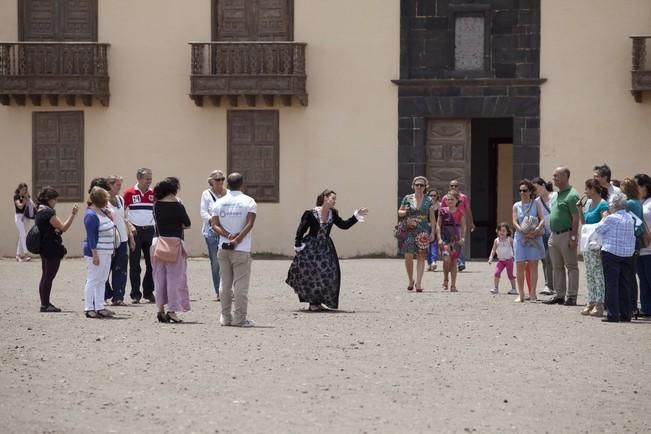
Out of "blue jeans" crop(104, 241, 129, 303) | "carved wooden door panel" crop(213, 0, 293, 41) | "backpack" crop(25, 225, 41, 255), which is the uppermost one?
"carved wooden door panel" crop(213, 0, 293, 41)

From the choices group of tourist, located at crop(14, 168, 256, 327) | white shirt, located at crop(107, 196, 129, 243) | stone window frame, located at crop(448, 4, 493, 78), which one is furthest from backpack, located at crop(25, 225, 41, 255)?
stone window frame, located at crop(448, 4, 493, 78)

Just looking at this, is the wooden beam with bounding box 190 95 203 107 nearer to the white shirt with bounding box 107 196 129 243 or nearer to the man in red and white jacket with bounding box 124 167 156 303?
the man in red and white jacket with bounding box 124 167 156 303

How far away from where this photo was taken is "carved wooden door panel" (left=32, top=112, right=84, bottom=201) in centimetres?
3206

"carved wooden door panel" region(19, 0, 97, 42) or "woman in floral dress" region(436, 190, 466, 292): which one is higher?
"carved wooden door panel" region(19, 0, 97, 42)

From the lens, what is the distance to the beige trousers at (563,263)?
1897 centimetres

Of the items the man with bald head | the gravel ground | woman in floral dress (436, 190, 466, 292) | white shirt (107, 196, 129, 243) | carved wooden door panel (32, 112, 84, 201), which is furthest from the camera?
carved wooden door panel (32, 112, 84, 201)

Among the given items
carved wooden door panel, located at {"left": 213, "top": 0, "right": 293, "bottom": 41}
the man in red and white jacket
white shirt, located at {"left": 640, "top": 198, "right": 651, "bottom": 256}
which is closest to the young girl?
white shirt, located at {"left": 640, "top": 198, "right": 651, "bottom": 256}

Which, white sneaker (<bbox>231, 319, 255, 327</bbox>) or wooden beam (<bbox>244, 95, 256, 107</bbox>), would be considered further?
wooden beam (<bbox>244, 95, 256, 107</bbox>)

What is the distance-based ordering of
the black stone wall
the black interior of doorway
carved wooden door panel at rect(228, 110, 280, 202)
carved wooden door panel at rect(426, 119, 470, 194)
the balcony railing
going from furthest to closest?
the black interior of doorway, carved wooden door panel at rect(228, 110, 280, 202), carved wooden door panel at rect(426, 119, 470, 194), the black stone wall, the balcony railing

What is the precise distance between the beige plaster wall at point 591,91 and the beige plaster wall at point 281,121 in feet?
9.69

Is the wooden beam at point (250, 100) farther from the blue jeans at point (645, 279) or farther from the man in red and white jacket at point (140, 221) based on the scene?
the blue jeans at point (645, 279)

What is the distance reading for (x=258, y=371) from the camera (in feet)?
40.5

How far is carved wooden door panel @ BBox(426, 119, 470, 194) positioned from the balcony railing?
3.36 m

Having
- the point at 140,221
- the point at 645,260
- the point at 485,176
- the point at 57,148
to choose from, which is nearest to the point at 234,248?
the point at 140,221
